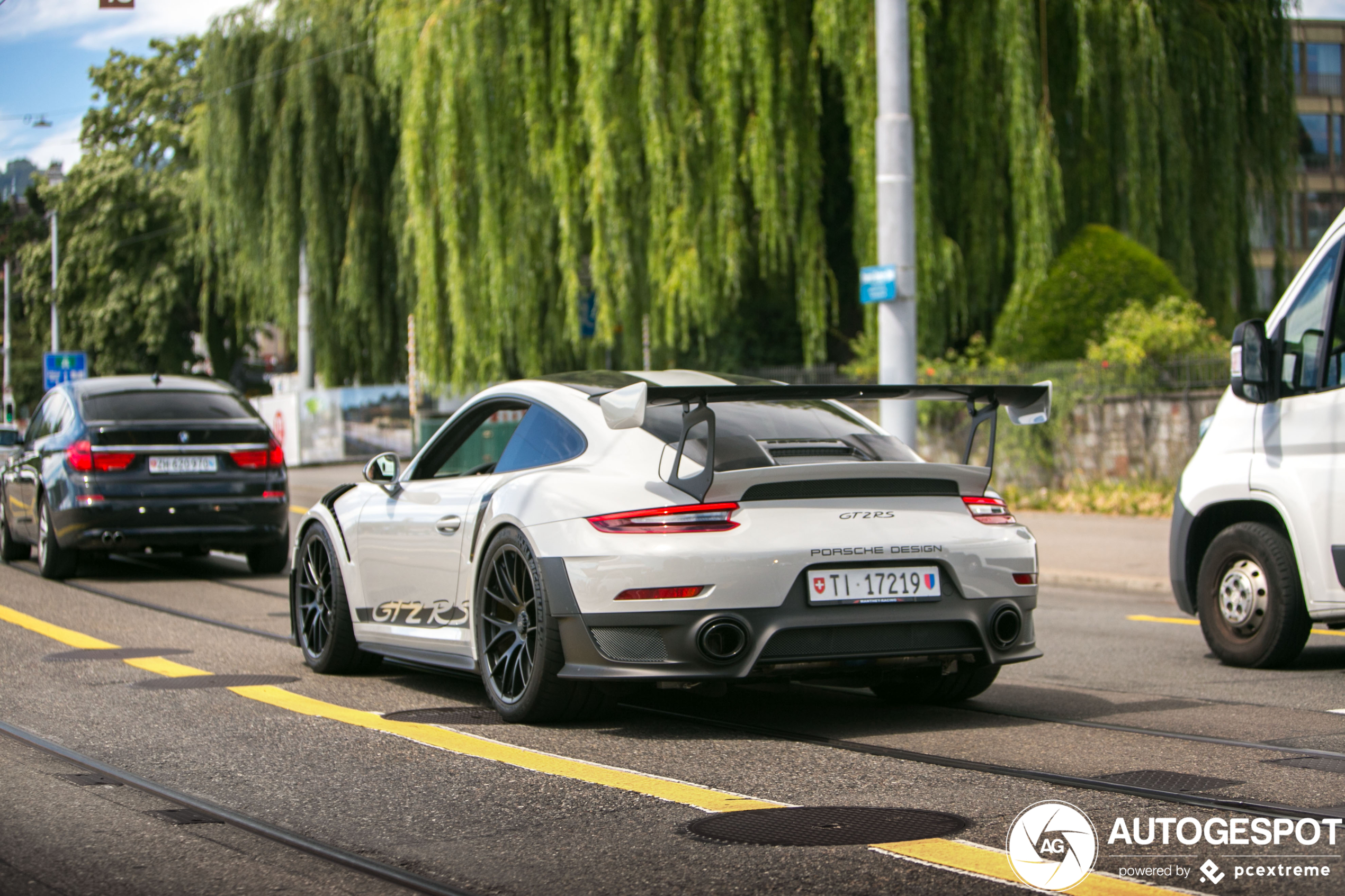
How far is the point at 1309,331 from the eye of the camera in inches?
297

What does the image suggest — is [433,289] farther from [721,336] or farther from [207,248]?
[207,248]

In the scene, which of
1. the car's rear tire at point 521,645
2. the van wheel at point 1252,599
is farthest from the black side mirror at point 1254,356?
the car's rear tire at point 521,645

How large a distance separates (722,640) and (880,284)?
9.97m

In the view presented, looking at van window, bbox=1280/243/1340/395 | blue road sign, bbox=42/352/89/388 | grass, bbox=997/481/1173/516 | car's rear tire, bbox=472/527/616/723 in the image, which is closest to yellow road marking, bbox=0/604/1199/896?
car's rear tire, bbox=472/527/616/723

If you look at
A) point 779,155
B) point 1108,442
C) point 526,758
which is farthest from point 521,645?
point 779,155

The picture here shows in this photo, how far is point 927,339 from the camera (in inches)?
813

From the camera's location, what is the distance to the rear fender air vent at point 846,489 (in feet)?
18.6

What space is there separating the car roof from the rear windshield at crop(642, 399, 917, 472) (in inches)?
313

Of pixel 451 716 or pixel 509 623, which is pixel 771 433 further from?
pixel 451 716

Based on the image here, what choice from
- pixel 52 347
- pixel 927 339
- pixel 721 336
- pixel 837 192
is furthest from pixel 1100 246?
pixel 52 347

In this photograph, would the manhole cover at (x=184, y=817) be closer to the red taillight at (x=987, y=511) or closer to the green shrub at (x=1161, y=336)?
the red taillight at (x=987, y=511)

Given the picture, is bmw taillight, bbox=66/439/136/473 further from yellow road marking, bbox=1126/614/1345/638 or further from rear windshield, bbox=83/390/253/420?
yellow road marking, bbox=1126/614/1345/638

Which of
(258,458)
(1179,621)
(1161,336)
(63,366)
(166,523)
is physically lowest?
(1179,621)

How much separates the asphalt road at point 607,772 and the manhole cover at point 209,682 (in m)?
0.06
